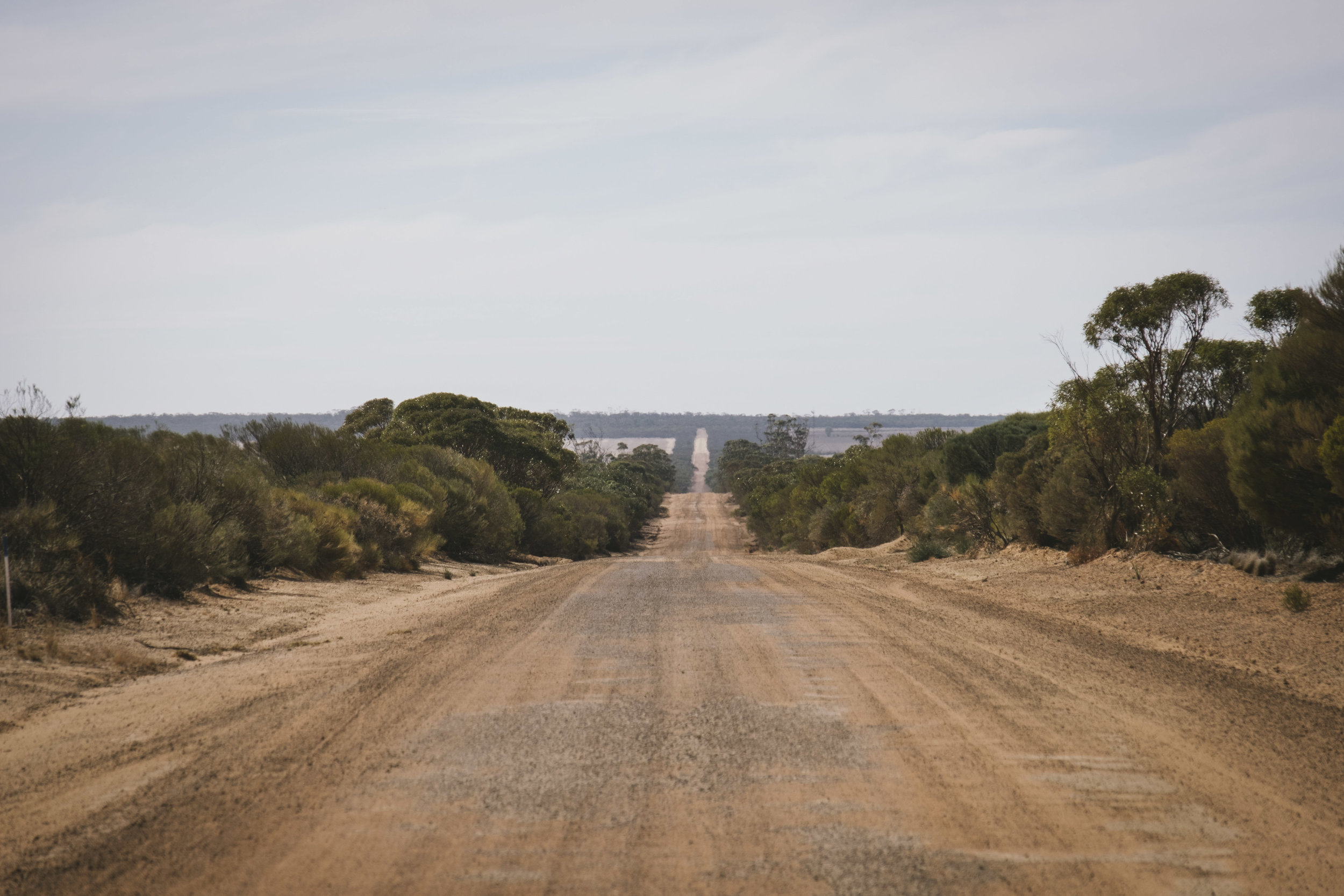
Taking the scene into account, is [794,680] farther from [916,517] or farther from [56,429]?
[916,517]

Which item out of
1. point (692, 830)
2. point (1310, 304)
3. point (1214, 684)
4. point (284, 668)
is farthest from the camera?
point (1310, 304)

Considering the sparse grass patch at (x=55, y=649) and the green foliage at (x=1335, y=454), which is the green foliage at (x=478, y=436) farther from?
the green foliage at (x=1335, y=454)

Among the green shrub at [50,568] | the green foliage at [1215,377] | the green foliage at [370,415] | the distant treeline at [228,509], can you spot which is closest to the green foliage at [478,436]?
the distant treeline at [228,509]

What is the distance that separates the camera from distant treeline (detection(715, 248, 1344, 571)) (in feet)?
41.2

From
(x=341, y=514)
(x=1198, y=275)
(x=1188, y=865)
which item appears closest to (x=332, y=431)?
(x=341, y=514)

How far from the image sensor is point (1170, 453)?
1839cm

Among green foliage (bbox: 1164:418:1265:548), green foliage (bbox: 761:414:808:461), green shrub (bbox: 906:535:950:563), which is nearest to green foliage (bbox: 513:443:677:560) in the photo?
green shrub (bbox: 906:535:950:563)

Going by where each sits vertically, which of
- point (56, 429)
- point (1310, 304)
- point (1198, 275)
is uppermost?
point (1198, 275)

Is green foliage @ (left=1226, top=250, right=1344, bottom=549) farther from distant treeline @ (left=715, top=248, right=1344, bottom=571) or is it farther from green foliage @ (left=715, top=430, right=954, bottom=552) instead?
green foliage @ (left=715, top=430, right=954, bottom=552)

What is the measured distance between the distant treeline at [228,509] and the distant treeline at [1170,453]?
14990 mm

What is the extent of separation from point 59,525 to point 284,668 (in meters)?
4.89

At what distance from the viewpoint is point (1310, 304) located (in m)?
13.2

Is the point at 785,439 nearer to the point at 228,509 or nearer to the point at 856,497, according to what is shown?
the point at 856,497

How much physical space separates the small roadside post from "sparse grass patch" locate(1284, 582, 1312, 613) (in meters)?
14.7
